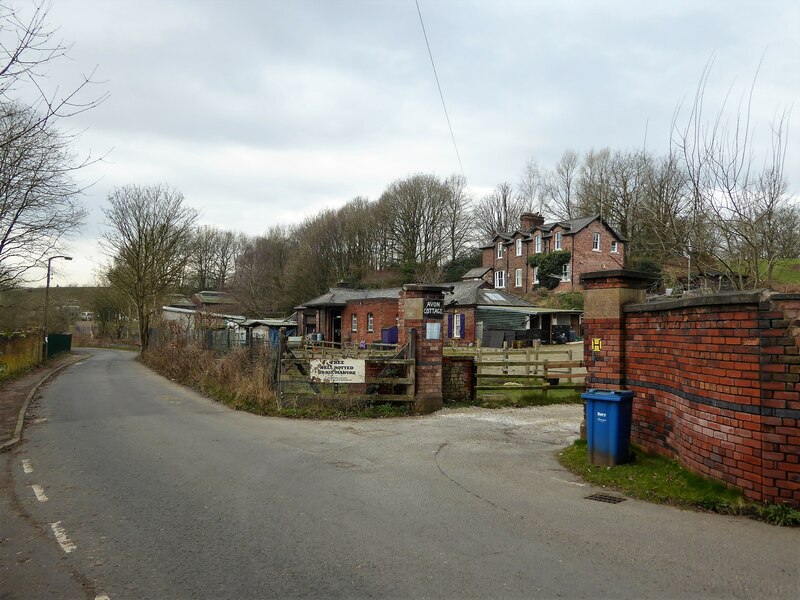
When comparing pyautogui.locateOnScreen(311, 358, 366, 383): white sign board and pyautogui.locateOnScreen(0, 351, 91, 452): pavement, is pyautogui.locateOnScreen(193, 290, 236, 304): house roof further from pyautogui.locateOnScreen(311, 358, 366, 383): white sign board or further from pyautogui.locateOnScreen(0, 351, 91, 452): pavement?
pyautogui.locateOnScreen(311, 358, 366, 383): white sign board

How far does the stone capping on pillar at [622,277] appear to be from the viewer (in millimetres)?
8688

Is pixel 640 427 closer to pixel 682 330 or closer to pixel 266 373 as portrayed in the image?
pixel 682 330

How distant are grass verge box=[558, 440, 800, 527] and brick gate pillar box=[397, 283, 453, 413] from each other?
5.40 m

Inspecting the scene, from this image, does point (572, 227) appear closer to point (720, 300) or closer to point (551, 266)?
A: point (551, 266)

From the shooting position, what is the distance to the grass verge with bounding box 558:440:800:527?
5.69m

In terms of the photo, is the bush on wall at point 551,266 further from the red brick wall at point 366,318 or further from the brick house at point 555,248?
the red brick wall at point 366,318

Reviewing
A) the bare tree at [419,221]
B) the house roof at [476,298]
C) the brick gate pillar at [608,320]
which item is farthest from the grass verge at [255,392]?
the bare tree at [419,221]

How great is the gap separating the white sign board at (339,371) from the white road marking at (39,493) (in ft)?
21.3

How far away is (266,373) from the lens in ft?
47.4

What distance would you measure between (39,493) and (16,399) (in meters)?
12.7

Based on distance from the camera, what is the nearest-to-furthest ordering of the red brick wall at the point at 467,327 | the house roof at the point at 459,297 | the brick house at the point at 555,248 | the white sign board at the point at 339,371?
the white sign board at the point at 339,371 < the red brick wall at the point at 467,327 < the house roof at the point at 459,297 < the brick house at the point at 555,248

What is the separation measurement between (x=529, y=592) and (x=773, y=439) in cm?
320

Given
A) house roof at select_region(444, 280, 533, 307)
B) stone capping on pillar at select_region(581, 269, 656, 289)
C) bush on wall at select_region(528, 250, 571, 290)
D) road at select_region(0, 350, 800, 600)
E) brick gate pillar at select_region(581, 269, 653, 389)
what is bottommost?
road at select_region(0, 350, 800, 600)

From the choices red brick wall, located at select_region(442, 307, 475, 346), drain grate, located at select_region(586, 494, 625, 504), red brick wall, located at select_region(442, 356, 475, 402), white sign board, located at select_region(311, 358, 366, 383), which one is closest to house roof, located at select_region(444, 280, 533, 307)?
red brick wall, located at select_region(442, 307, 475, 346)
